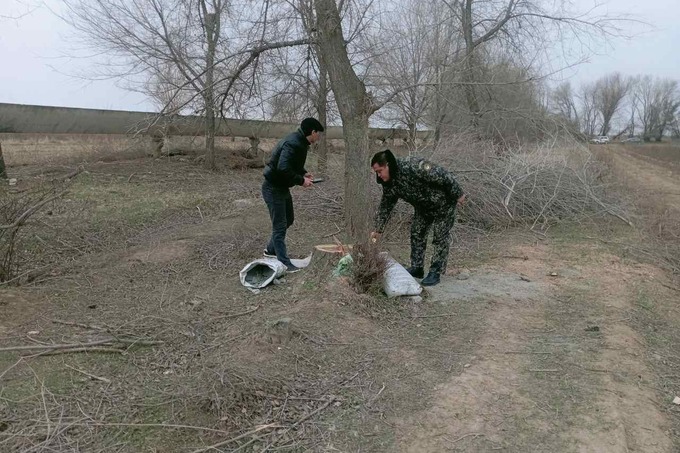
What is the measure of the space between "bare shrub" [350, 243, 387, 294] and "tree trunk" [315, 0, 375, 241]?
750mm

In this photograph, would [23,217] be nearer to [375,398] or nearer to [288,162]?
[288,162]

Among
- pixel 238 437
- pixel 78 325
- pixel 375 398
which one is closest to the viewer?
pixel 238 437

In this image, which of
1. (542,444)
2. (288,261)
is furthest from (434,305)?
(542,444)

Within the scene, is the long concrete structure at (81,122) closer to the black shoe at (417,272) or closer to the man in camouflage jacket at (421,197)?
the man in camouflage jacket at (421,197)

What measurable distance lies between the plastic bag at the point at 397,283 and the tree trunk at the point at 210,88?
300 cm

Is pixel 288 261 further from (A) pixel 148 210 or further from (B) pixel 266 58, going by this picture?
(A) pixel 148 210

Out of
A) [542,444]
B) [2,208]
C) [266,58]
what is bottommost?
[542,444]

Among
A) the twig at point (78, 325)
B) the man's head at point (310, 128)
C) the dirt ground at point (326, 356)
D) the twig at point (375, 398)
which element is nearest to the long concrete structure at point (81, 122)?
the man's head at point (310, 128)

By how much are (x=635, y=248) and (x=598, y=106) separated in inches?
2604

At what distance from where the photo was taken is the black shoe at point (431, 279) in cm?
553

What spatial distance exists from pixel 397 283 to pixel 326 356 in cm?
134

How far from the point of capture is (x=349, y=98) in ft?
18.6

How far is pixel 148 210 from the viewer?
894 cm

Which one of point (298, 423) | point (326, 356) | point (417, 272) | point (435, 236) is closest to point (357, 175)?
point (435, 236)
